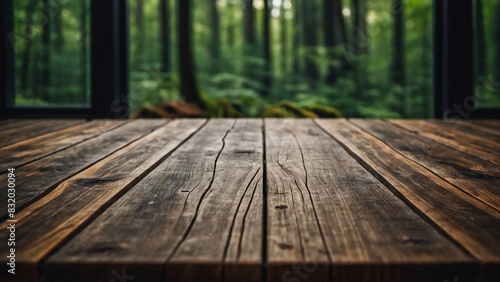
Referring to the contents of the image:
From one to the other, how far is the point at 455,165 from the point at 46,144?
1.64 metres

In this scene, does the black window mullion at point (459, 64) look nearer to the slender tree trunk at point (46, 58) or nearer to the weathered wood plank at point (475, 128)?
the weathered wood plank at point (475, 128)

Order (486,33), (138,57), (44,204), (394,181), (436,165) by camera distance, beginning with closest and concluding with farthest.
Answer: (44,204)
(394,181)
(436,165)
(486,33)
(138,57)

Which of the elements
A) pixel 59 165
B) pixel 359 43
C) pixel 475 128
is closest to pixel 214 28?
pixel 359 43

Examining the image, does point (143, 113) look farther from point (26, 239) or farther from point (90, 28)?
point (26, 239)

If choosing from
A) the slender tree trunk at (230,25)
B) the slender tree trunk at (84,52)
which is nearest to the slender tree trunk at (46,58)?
the slender tree trunk at (84,52)

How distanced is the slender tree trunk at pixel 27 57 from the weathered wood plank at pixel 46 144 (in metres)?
0.82

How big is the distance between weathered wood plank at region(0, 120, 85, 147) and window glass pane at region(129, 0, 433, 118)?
2088 mm

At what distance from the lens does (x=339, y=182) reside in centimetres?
147

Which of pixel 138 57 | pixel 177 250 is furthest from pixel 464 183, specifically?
pixel 138 57

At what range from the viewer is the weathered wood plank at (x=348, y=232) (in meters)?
0.82

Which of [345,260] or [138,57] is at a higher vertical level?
[138,57]

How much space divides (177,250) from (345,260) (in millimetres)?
270

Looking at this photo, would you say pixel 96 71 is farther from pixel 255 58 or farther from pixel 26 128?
pixel 255 58

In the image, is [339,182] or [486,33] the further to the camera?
[486,33]
